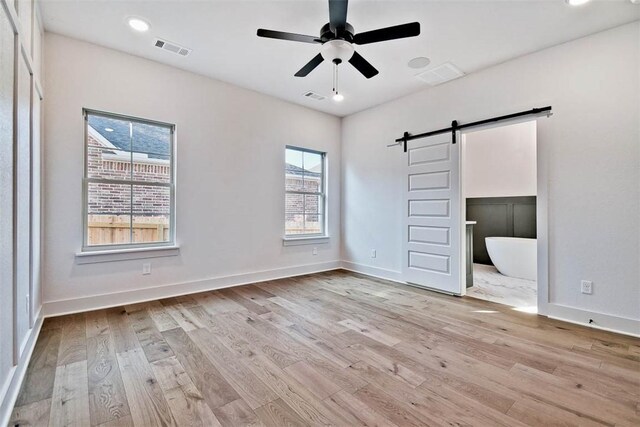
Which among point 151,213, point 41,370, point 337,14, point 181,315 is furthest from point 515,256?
point 41,370

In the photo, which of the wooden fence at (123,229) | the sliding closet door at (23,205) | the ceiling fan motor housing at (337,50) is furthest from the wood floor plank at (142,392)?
the ceiling fan motor housing at (337,50)

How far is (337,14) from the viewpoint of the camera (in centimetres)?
211

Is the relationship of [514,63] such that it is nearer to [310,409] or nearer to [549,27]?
[549,27]

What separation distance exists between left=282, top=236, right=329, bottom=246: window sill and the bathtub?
117 inches

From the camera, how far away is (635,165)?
262 centimetres

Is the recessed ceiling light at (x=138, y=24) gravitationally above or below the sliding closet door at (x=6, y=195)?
above

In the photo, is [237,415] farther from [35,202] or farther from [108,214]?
[108,214]

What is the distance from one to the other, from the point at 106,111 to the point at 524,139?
669cm

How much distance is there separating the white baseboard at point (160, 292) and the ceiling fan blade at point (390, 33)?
333 centimetres

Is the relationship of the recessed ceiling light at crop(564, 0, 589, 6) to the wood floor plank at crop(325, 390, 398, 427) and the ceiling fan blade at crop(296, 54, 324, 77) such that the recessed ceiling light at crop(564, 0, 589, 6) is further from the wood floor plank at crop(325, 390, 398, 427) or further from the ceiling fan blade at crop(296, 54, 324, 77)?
the wood floor plank at crop(325, 390, 398, 427)

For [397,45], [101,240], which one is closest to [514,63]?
[397,45]

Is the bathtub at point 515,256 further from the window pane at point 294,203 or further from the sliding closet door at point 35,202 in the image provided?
the sliding closet door at point 35,202

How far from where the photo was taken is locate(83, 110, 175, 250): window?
10.5 feet

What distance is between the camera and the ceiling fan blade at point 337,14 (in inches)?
79.6
